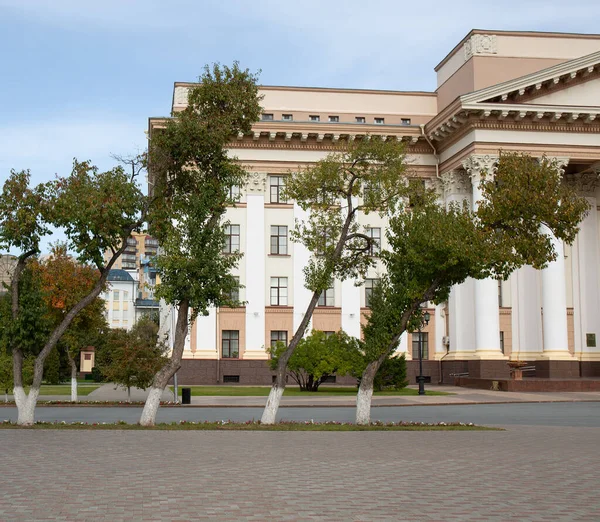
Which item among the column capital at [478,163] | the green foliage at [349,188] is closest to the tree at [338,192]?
the green foliage at [349,188]

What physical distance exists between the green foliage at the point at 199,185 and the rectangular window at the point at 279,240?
27.7 m

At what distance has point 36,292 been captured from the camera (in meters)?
21.5

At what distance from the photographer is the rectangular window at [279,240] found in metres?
49.9

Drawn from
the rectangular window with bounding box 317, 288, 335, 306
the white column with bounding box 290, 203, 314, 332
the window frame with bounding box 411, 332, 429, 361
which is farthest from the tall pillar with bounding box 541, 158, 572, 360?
the white column with bounding box 290, 203, 314, 332

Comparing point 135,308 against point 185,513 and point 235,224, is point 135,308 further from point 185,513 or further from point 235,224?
point 185,513

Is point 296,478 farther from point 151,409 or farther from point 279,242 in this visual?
point 279,242

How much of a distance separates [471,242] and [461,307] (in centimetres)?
2844

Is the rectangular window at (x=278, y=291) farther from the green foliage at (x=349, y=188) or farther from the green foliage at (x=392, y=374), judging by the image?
the green foliage at (x=349, y=188)

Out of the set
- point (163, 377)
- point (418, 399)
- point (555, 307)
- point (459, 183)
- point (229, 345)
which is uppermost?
point (459, 183)

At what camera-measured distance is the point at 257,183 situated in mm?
49281

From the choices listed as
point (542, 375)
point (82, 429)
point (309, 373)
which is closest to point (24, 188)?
point (82, 429)

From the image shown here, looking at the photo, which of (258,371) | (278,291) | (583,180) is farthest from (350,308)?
(583,180)

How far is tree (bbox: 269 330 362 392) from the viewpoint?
41938 millimetres

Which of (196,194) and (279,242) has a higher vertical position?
(279,242)
